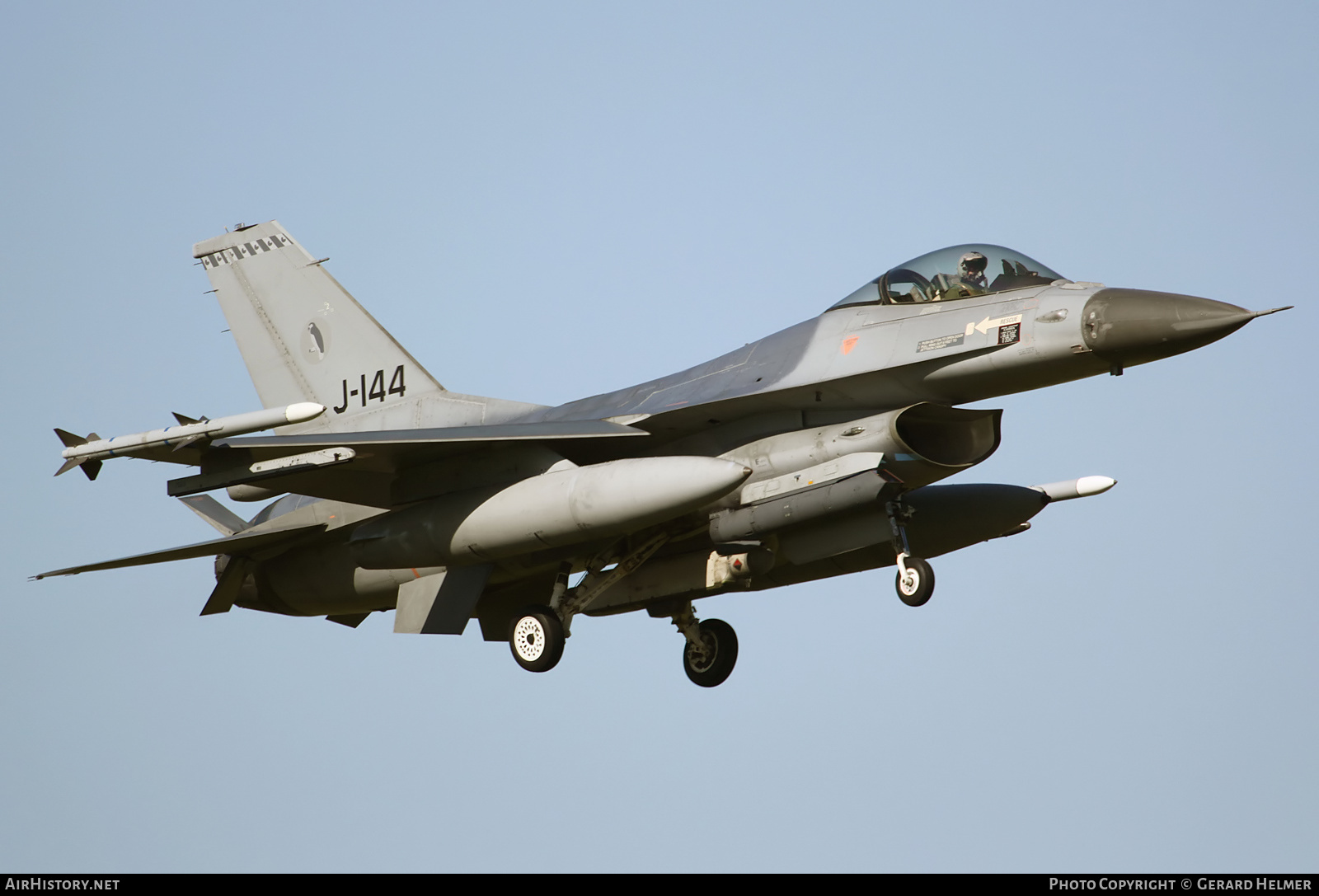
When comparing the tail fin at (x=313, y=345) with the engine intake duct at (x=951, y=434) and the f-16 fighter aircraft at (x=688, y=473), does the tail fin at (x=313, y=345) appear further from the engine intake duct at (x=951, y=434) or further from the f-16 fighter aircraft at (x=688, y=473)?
the engine intake duct at (x=951, y=434)

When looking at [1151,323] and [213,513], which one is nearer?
[1151,323]

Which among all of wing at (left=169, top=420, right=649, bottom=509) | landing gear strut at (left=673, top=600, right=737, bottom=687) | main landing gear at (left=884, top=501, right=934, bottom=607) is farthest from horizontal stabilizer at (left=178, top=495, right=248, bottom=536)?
main landing gear at (left=884, top=501, right=934, bottom=607)

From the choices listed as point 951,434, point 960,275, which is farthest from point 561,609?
point 960,275

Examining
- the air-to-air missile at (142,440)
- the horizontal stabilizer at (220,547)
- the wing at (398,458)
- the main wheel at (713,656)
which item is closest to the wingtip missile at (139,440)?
the air-to-air missile at (142,440)

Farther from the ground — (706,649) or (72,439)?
(72,439)

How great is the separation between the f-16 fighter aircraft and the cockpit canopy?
2 centimetres

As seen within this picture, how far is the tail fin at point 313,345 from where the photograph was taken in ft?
54.4

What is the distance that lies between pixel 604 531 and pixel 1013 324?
3.89 metres

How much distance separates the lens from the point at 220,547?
15484 millimetres

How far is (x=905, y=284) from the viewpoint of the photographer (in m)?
13.5

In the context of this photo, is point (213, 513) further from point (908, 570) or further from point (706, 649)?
point (908, 570)

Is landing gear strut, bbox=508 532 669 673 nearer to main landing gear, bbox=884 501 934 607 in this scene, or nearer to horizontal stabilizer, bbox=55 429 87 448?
main landing gear, bbox=884 501 934 607

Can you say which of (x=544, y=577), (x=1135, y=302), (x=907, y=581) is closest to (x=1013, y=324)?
(x=1135, y=302)

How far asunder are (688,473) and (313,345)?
20.9ft
